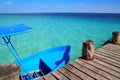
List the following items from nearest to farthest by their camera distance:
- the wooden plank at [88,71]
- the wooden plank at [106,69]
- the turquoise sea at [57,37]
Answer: the wooden plank at [88,71], the wooden plank at [106,69], the turquoise sea at [57,37]

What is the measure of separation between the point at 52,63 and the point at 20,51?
6721mm

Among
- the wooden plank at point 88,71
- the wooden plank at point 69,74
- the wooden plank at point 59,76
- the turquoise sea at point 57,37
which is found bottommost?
the turquoise sea at point 57,37

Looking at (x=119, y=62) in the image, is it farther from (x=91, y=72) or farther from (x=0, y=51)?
(x=0, y=51)

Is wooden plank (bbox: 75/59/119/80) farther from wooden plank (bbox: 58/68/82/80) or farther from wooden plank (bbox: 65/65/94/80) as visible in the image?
wooden plank (bbox: 58/68/82/80)

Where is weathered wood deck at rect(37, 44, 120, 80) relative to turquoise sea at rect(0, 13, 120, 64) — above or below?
above

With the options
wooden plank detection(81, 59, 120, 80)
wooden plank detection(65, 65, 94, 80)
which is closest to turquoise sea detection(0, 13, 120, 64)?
wooden plank detection(81, 59, 120, 80)

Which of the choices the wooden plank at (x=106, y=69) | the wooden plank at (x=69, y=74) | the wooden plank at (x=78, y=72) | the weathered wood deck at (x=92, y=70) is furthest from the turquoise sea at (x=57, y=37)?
the wooden plank at (x=69, y=74)

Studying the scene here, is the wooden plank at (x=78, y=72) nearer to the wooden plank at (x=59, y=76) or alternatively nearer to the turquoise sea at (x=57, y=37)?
the wooden plank at (x=59, y=76)

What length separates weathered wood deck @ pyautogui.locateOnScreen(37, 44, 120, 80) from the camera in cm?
369

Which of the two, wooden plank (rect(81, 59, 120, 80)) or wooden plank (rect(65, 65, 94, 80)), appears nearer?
wooden plank (rect(65, 65, 94, 80))

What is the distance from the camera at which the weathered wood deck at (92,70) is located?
3.69 meters

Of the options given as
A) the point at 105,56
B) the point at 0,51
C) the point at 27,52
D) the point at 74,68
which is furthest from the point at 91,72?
the point at 0,51

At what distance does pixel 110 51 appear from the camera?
583 centimetres

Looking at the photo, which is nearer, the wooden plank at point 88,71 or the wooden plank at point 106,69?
the wooden plank at point 88,71
